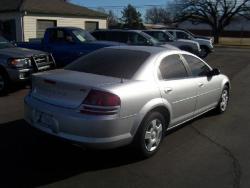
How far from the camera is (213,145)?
235 inches

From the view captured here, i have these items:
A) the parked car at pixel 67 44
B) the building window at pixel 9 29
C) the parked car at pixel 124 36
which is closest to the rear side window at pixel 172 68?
the parked car at pixel 67 44

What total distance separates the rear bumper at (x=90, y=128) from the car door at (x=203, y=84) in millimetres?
2092

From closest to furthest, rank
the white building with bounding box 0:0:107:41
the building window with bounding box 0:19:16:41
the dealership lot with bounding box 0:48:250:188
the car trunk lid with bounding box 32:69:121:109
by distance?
the dealership lot with bounding box 0:48:250:188, the car trunk lid with bounding box 32:69:121:109, the white building with bounding box 0:0:107:41, the building window with bounding box 0:19:16:41

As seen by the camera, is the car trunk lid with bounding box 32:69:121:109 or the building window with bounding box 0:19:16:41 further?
the building window with bounding box 0:19:16:41

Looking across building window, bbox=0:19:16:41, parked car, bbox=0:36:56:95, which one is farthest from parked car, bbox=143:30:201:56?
parked car, bbox=0:36:56:95

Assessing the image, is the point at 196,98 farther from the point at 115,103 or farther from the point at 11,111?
the point at 11,111

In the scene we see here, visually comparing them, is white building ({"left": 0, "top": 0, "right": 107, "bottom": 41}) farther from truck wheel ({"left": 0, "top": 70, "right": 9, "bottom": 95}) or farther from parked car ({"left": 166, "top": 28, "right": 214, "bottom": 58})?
truck wheel ({"left": 0, "top": 70, "right": 9, "bottom": 95})

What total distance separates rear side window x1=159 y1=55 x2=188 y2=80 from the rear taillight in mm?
1182

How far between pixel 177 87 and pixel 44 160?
2.23m

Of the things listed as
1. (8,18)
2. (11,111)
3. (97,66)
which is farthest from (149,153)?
(8,18)

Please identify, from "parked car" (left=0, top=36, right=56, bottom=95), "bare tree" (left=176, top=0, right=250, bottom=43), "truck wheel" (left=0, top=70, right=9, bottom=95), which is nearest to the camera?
"parked car" (left=0, top=36, right=56, bottom=95)

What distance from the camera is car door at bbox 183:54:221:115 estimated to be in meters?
6.59

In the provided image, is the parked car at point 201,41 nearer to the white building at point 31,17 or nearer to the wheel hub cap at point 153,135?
the white building at point 31,17

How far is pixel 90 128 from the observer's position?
15.1ft
